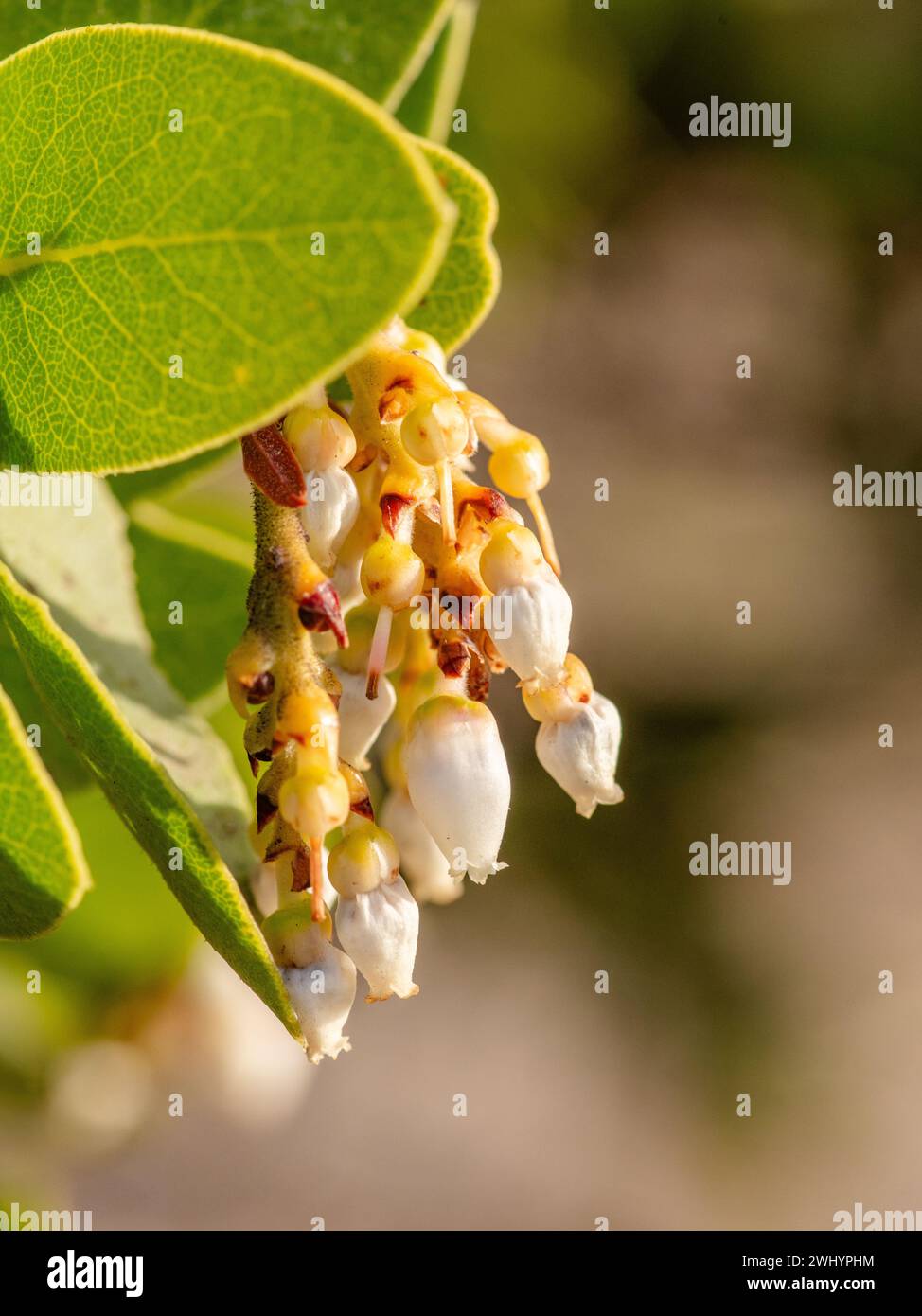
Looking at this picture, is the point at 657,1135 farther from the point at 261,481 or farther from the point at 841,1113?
the point at 261,481

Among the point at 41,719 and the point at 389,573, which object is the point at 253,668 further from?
the point at 41,719


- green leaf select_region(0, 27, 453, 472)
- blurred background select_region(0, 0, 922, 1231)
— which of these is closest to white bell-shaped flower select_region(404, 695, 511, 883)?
green leaf select_region(0, 27, 453, 472)

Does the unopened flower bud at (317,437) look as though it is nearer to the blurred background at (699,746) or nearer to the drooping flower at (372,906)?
the drooping flower at (372,906)

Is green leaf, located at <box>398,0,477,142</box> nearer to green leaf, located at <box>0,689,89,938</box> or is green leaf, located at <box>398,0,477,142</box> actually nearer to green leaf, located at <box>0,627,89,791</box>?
green leaf, located at <box>0,627,89,791</box>

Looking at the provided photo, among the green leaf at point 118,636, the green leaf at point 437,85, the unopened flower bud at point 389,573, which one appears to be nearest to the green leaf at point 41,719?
the green leaf at point 118,636
